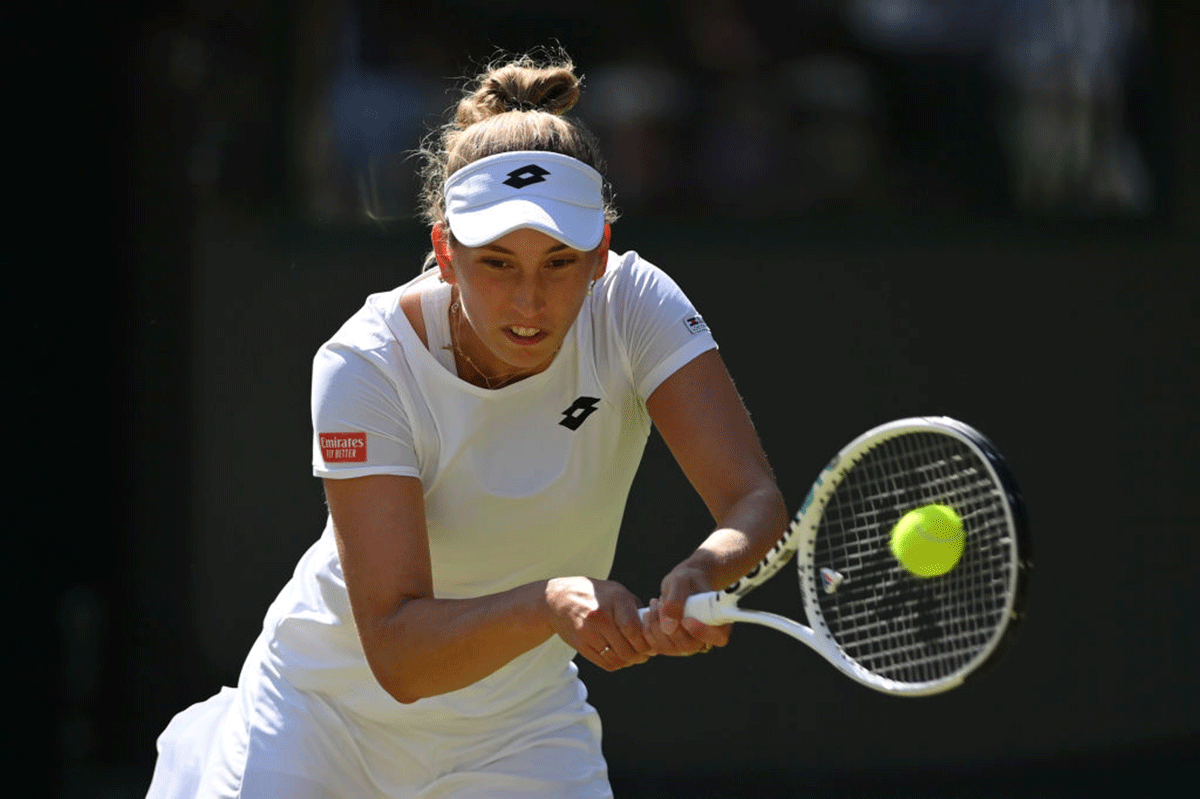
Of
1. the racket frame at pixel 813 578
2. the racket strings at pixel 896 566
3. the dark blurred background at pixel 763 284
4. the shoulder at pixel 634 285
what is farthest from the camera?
the dark blurred background at pixel 763 284

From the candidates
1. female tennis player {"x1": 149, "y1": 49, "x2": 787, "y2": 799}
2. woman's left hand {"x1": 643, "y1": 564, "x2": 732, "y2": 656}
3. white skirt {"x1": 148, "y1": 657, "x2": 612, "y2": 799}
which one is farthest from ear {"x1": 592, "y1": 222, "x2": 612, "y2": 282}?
white skirt {"x1": 148, "y1": 657, "x2": 612, "y2": 799}

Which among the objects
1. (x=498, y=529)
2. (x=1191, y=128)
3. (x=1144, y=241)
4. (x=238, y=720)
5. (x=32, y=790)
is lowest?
(x=32, y=790)

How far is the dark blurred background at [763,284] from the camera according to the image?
3.85m

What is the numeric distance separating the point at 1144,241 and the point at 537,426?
212cm

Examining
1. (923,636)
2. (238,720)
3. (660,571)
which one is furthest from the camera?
(660,571)

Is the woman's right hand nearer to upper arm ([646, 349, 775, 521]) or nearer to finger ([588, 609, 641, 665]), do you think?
finger ([588, 609, 641, 665])

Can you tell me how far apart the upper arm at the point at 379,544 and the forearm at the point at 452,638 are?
1 centimetres

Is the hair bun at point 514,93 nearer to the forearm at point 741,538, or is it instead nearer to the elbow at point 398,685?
the forearm at point 741,538

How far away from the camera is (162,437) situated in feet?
12.9

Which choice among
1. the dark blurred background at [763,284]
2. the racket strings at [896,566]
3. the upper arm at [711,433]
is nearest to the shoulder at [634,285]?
the upper arm at [711,433]

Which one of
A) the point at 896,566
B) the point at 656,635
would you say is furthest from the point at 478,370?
the point at 896,566

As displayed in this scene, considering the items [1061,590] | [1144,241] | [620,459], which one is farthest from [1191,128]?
[620,459]

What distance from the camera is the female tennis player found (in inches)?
80.4

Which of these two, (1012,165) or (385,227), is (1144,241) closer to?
(1012,165)
